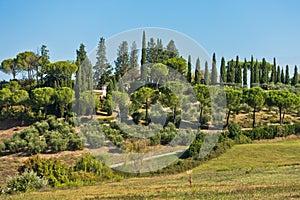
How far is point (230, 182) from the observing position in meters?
22.4

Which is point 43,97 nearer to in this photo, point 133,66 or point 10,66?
point 133,66

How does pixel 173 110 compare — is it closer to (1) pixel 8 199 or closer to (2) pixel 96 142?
(2) pixel 96 142

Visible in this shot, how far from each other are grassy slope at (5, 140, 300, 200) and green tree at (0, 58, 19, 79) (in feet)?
169

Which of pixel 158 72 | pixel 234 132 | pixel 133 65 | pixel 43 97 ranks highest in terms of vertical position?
Answer: pixel 133 65

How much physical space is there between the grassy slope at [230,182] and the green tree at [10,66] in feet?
169

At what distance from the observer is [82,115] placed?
190 feet

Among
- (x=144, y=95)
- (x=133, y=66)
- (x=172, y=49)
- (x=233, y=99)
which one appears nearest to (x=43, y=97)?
(x=133, y=66)

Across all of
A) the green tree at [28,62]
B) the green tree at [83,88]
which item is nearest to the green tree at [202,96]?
the green tree at [83,88]

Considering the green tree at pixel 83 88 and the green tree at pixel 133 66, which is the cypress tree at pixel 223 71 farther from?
the green tree at pixel 83 88

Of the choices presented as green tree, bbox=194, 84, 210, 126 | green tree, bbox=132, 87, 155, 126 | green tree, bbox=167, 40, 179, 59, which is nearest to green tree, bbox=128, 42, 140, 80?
green tree, bbox=132, 87, 155, 126

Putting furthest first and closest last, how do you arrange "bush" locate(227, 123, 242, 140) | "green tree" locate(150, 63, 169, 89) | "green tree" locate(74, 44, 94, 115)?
"green tree" locate(74, 44, 94, 115) < "green tree" locate(150, 63, 169, 89) < "bush" locate(227, 123, 242, 140)

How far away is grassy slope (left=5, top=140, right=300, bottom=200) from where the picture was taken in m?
17.2

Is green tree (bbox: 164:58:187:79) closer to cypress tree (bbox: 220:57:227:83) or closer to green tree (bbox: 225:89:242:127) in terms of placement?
cypress tree (bbox: 220:57:227:83)

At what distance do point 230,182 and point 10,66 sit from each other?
66763 mm
